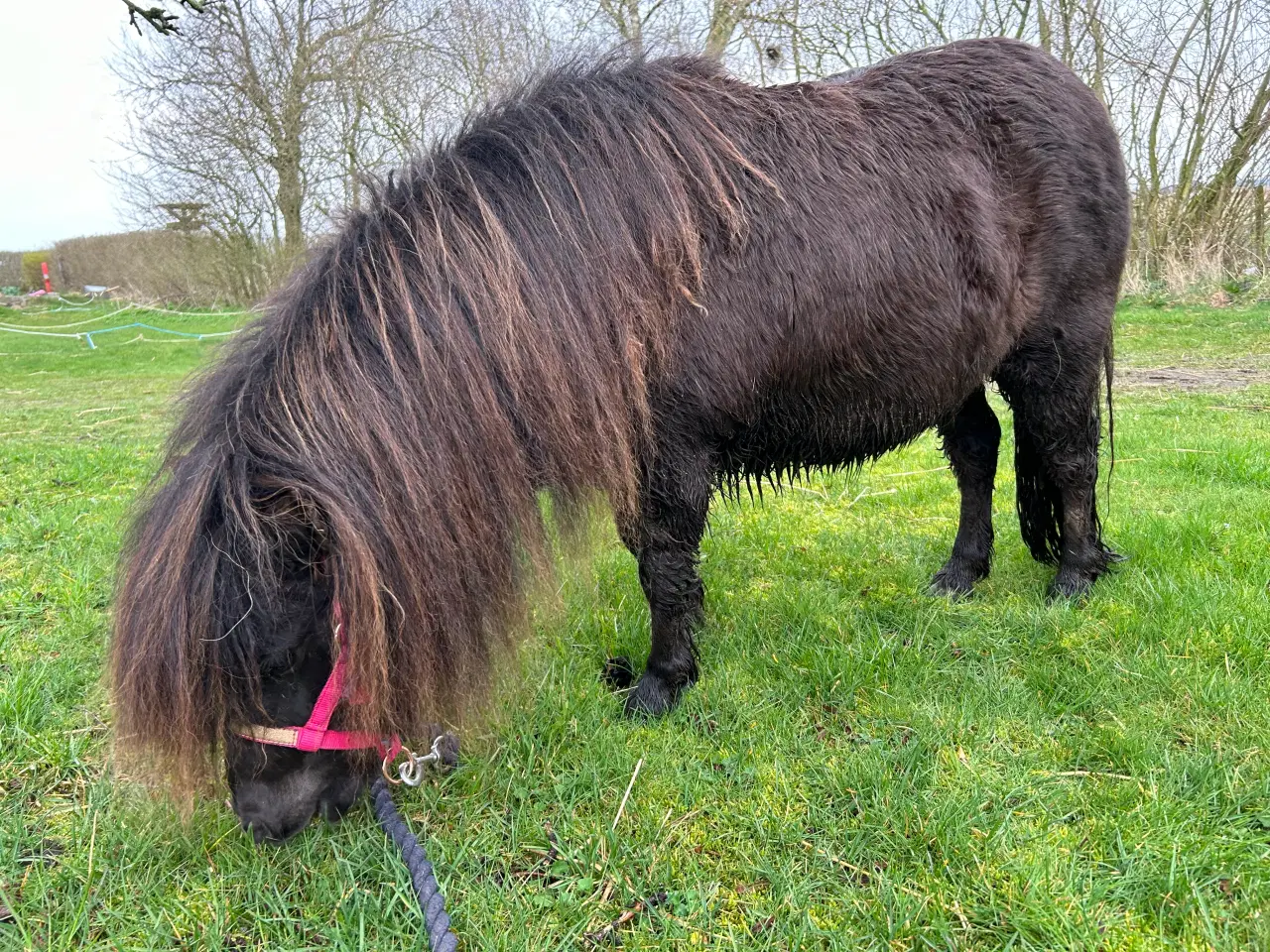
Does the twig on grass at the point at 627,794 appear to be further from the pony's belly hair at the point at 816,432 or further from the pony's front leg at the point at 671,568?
the pony's belly hair at the point at 816,432

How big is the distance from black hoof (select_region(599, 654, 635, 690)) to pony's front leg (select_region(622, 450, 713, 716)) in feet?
0.45

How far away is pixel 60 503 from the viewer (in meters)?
4.20

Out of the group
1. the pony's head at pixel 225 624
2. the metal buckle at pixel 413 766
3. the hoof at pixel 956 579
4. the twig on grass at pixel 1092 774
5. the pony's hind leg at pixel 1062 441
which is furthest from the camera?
the hoof at pixel 956 579

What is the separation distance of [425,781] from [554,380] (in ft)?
3.59

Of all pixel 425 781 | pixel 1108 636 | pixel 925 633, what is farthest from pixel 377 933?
pixel 1108 636

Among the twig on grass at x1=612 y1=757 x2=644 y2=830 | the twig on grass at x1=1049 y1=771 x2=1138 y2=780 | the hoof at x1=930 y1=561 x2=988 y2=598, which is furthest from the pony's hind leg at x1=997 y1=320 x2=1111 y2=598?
the twig on grass at x1=612 y1=757 x2=644 y2=830

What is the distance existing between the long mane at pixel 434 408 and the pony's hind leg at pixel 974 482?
1.56 metres

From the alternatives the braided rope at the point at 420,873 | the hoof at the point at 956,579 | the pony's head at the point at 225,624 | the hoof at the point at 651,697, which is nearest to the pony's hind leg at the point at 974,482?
the hoof at the point at 956,579

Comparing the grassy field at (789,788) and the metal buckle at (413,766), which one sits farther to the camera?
the metal buckle at (413,766)

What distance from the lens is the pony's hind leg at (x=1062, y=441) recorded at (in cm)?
270

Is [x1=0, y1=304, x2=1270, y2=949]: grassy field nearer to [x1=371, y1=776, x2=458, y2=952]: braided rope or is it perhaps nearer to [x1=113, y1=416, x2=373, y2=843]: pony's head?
[x1=371, y1=776, x2=458, y2=952]: braided rope

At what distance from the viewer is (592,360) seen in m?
1.79

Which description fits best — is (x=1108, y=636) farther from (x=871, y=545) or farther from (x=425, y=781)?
(x=425, y=781)

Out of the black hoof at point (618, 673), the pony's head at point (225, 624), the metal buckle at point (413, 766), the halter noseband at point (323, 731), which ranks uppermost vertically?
the pony's head at point (225, 624)
